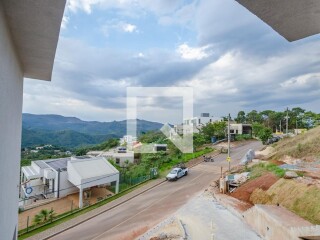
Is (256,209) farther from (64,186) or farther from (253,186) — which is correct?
(64,186)

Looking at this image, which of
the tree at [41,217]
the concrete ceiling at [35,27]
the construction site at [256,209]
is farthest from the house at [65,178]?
the concrete ceiling at [35,27]

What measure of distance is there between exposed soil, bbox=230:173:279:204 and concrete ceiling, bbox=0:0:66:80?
1213 centimetres

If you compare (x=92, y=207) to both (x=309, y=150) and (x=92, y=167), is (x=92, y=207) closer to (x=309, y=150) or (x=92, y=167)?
(x=92, y=167)

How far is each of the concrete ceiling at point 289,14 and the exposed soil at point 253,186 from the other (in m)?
11.7

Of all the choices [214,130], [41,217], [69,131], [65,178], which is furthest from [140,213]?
[69,131]

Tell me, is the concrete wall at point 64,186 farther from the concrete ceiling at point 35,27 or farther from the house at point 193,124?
the house at point 193,124

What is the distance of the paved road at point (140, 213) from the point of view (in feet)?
38.0

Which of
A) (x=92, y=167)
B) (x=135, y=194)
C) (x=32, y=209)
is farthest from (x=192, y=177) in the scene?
(x=32, y=209)

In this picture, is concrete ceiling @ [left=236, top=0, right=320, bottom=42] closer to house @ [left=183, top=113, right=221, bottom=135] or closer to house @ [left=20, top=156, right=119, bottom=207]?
house @ [left=20, top=156, right=119, bottom=207]

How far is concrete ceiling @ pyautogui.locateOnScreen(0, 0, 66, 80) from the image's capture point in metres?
2.27

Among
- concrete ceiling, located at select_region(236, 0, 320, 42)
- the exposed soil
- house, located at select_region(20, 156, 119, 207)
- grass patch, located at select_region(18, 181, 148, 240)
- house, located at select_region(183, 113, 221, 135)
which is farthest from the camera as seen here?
house, located at select_region(183, 113, 221, 135)

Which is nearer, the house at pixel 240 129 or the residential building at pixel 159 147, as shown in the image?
the residential building at pixel 159 147

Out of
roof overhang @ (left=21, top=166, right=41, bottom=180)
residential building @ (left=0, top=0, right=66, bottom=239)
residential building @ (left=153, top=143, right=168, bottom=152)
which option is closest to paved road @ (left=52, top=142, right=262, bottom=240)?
residential building @ (left=0, top=0, right=66, bottom=239)

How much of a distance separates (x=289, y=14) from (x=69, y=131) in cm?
8922
